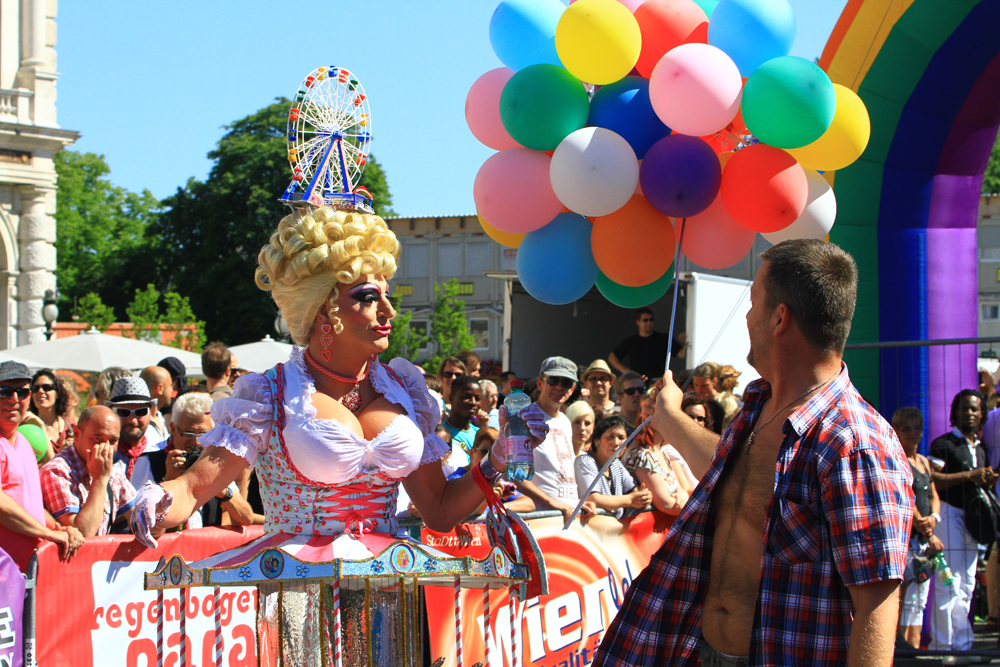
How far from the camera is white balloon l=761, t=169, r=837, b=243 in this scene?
4.18m

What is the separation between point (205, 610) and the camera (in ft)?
14.4

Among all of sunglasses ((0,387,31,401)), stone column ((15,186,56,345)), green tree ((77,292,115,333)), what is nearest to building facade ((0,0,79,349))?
stone column ((15,186,56,345))

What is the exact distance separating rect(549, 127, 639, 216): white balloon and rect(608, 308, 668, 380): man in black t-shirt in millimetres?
6489

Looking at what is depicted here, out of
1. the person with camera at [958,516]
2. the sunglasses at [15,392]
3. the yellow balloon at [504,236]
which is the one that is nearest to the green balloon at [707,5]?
the yellow balloon at [504,236]

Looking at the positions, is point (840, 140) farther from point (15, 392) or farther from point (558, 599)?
point (15, 392)

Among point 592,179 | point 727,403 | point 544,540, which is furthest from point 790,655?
point 727,403

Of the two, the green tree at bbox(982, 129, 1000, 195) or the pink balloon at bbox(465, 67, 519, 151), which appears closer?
the pink balloon at bbox(465, 67, 519, 151)

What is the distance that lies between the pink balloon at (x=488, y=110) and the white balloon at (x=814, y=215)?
1.25 meters

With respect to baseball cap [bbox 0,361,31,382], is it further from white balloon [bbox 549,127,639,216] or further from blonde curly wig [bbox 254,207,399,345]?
white balloon [bbox 549,127,639,216]

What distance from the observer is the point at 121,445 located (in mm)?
5301

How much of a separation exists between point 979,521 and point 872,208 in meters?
2.53

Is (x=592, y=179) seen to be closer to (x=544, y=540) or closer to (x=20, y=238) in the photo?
(x=544, y=540)

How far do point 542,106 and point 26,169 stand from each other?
76.0 ft

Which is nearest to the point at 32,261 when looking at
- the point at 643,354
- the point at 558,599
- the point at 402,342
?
the point at 402,342
